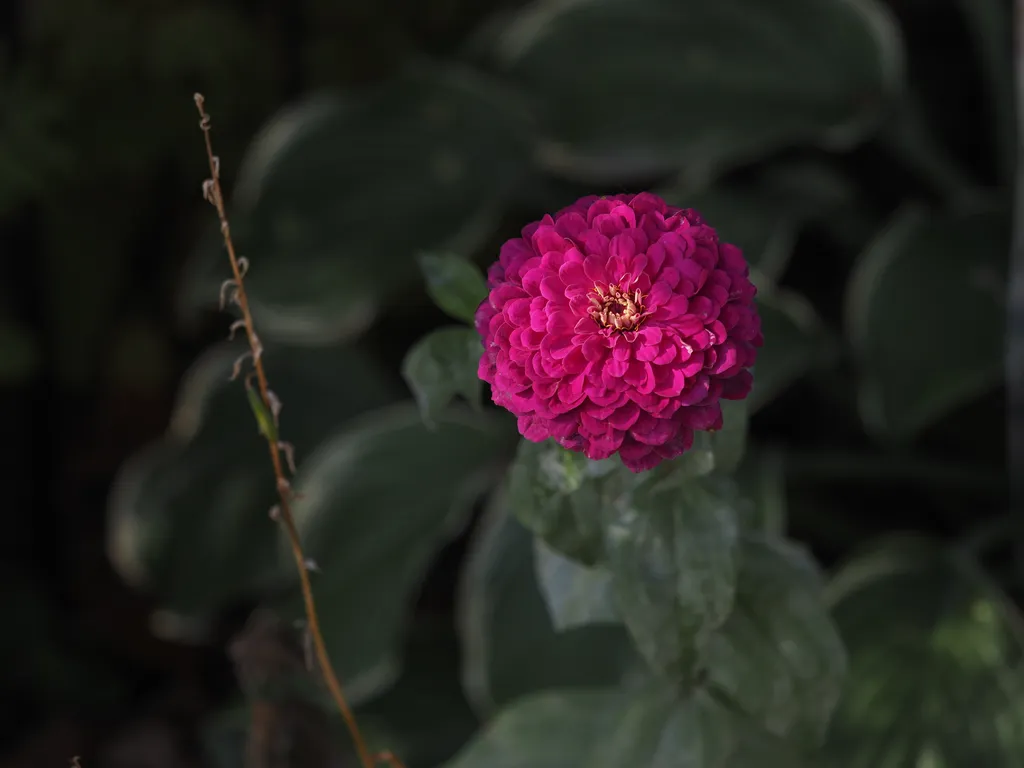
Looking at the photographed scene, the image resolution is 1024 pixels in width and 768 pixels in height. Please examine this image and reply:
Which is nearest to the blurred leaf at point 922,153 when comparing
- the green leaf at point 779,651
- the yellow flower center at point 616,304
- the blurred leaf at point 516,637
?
the blurred leaf at point 516,637

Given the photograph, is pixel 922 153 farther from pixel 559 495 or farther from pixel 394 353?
pixel 559 495

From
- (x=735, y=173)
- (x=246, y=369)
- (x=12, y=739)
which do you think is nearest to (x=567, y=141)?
(x=246, y=369)

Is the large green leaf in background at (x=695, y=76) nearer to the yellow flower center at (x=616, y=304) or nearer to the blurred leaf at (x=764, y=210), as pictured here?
the blurred leaf at (x=764, y=210)

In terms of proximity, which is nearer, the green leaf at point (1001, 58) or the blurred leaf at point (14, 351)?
the blurred leaf at point (14, 351)

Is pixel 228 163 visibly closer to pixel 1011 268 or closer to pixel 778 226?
pixel 778 226

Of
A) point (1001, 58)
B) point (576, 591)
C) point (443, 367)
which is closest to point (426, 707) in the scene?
point (576, 591)

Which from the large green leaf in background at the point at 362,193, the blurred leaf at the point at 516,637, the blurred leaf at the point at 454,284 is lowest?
the blurred leaf at the point at 516,637

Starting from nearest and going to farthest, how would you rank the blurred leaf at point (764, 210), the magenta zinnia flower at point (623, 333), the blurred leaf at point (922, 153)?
the magenta zinnia flower at point (623, 333)
the blurred leaf at point (764, 210)
the blurred leaf at point (922, 153)
